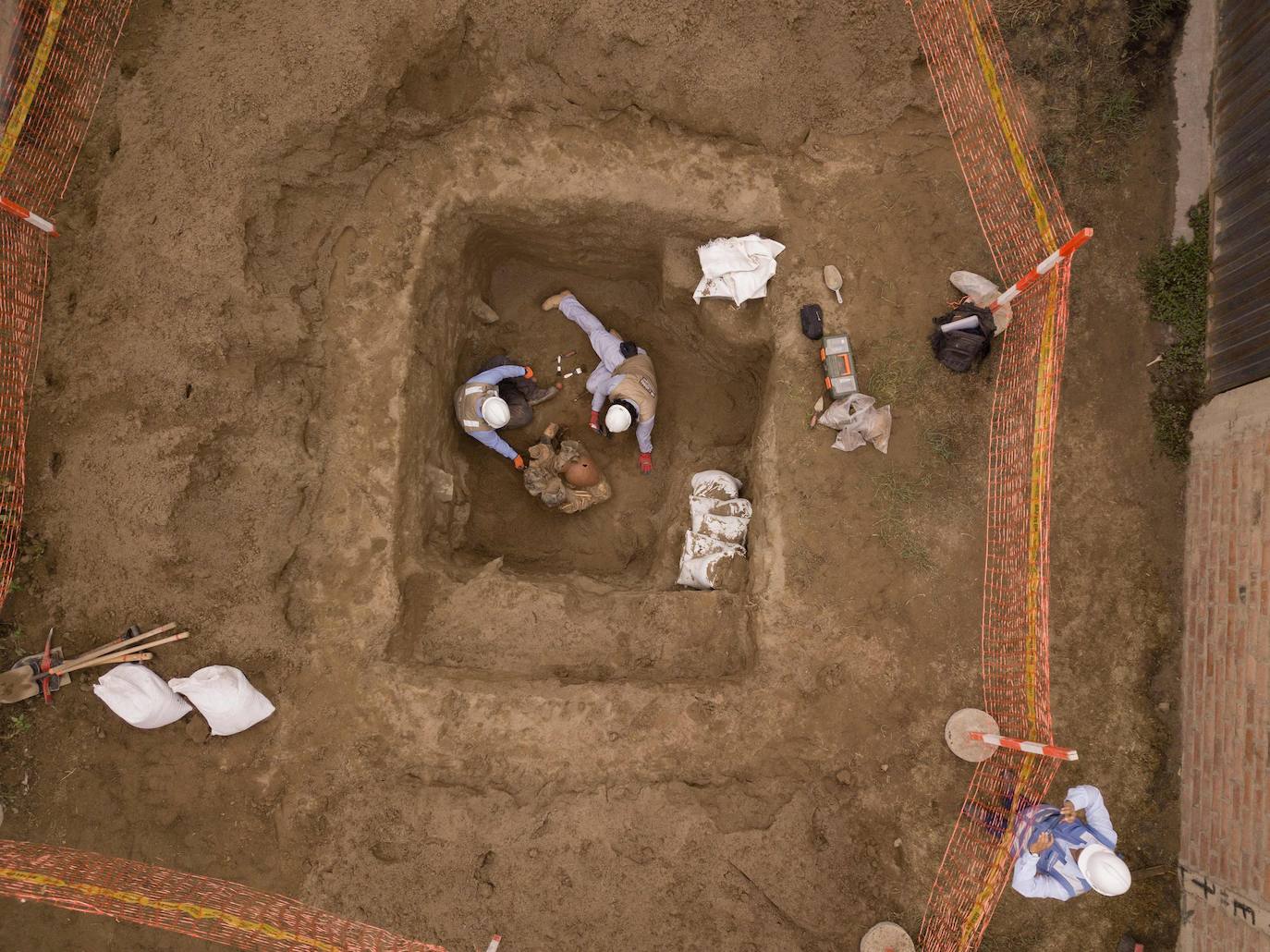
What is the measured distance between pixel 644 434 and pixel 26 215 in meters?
4.45

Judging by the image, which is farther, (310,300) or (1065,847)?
(310,300)

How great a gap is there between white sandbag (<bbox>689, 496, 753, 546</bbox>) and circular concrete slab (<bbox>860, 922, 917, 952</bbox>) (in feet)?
8.97

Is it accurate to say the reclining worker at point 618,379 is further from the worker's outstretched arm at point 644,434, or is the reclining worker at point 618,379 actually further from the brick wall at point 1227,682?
the brick wall at point 1227,682

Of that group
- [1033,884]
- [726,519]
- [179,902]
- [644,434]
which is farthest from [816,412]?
[179,902]

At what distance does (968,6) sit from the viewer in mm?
5230

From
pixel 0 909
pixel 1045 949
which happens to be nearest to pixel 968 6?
pixel 1045 949

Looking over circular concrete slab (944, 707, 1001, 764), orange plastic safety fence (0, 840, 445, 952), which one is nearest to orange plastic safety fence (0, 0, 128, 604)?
orange plastic safety fence (0, 840, 445, 952)

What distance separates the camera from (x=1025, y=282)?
4.62m

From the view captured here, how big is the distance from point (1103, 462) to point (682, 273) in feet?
11.1

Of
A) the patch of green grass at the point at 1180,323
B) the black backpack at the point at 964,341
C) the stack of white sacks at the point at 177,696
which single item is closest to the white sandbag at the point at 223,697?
the stack of white sacks at the point at 177,696

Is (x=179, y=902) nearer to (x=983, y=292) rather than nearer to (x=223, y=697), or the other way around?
(x=223, y=697)

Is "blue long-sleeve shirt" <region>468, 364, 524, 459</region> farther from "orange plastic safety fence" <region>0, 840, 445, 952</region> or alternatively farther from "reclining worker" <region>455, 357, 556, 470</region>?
"orange plastic safety fence" <region>0, 840, 445, 952</region>

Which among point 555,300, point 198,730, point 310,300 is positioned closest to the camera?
point 198,730

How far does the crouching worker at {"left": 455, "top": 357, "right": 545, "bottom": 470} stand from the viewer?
546cm
